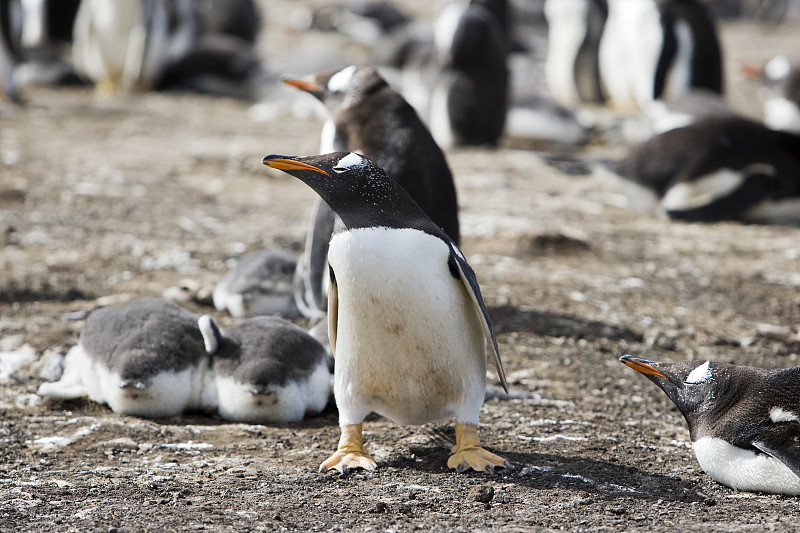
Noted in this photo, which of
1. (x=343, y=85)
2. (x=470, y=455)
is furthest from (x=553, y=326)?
(x=470, y=455)

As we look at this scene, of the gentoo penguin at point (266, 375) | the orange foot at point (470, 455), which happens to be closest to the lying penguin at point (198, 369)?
the gentoo penguin at point (266, 375)

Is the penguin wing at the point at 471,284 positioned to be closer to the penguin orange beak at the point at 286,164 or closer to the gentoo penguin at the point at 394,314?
the gentoo penguin at the point at 394,314

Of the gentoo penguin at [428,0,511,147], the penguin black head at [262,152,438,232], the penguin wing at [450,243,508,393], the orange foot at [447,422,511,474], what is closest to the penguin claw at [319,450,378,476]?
the orange foot at [447,422,511,474]

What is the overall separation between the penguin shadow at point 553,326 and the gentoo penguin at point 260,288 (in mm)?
1003

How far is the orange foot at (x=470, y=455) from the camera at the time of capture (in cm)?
306

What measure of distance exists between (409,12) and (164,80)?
8.46 metres

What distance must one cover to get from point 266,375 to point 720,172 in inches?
167

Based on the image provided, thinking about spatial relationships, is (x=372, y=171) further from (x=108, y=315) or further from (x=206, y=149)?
(x=206, y=149)

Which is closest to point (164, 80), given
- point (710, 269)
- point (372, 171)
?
point (710, 269)

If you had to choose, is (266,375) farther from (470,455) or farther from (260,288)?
(260,288)

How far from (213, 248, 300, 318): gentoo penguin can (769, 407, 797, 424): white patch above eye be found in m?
2.57

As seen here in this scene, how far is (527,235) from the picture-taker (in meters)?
6.16

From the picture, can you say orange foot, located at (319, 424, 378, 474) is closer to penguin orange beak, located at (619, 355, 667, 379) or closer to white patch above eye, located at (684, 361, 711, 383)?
penguin orange beak, located at (619, 355, 667, 379)

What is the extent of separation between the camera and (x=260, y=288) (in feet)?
15.8
